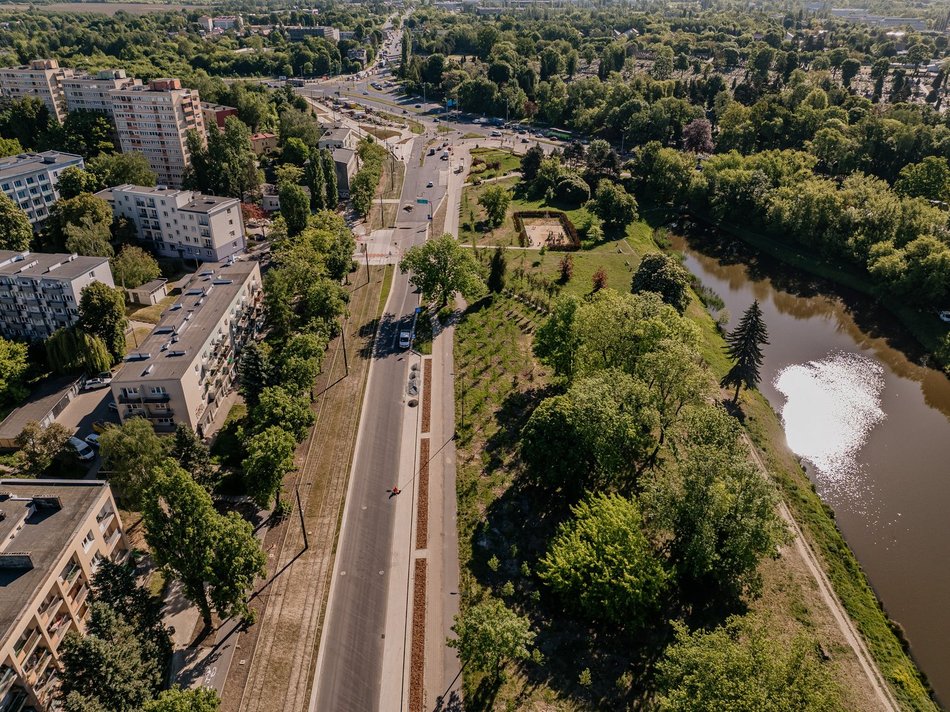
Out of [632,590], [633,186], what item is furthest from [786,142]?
[632,590]

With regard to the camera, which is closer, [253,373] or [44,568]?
[44,568]

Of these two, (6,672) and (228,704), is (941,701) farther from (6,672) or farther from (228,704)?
(6,672)

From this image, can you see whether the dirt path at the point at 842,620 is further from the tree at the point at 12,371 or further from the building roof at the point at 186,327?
the tree at the point at 12,371

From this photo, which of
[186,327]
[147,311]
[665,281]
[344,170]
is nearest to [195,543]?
[186,327]

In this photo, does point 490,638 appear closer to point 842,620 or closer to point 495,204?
point 842,620

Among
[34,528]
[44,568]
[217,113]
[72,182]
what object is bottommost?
[34,528]

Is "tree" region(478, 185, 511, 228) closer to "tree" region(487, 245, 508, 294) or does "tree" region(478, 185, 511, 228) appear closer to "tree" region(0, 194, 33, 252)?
"tree" region(487, 245, 508, 294)
